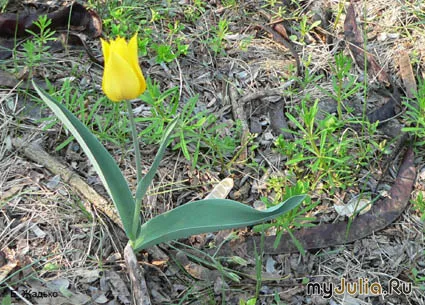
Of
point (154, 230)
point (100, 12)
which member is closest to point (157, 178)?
point (154, 230)

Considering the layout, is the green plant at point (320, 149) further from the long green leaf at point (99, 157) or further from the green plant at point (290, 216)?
the long green leaf at point (99, 157)

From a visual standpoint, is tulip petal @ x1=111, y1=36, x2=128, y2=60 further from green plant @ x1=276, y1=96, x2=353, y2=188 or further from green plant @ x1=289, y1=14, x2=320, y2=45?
green plant @ x1=289, y1=14, x2=320, y2=45

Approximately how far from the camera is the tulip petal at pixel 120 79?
1.53 metres

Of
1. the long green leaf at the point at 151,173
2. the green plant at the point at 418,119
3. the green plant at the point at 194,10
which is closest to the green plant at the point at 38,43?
the green plant at the point at 194,10

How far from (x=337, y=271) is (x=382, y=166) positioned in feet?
1.85

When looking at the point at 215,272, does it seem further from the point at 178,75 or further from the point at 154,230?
the point at 178,75

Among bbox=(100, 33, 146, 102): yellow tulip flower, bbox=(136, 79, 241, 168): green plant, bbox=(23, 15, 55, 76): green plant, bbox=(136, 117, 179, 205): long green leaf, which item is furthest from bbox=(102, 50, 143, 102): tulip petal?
bbox=(23, 15, 55, 76): green plant

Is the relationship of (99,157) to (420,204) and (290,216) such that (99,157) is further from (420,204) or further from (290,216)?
(420,204)

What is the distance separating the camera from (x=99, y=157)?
5.86 ft

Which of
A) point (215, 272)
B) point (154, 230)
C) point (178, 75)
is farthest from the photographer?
point (178, 75)

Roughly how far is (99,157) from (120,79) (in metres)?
0.33

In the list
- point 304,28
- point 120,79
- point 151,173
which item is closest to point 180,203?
point 151,173

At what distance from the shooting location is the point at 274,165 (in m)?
2.47

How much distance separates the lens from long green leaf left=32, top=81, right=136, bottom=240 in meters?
1.75
